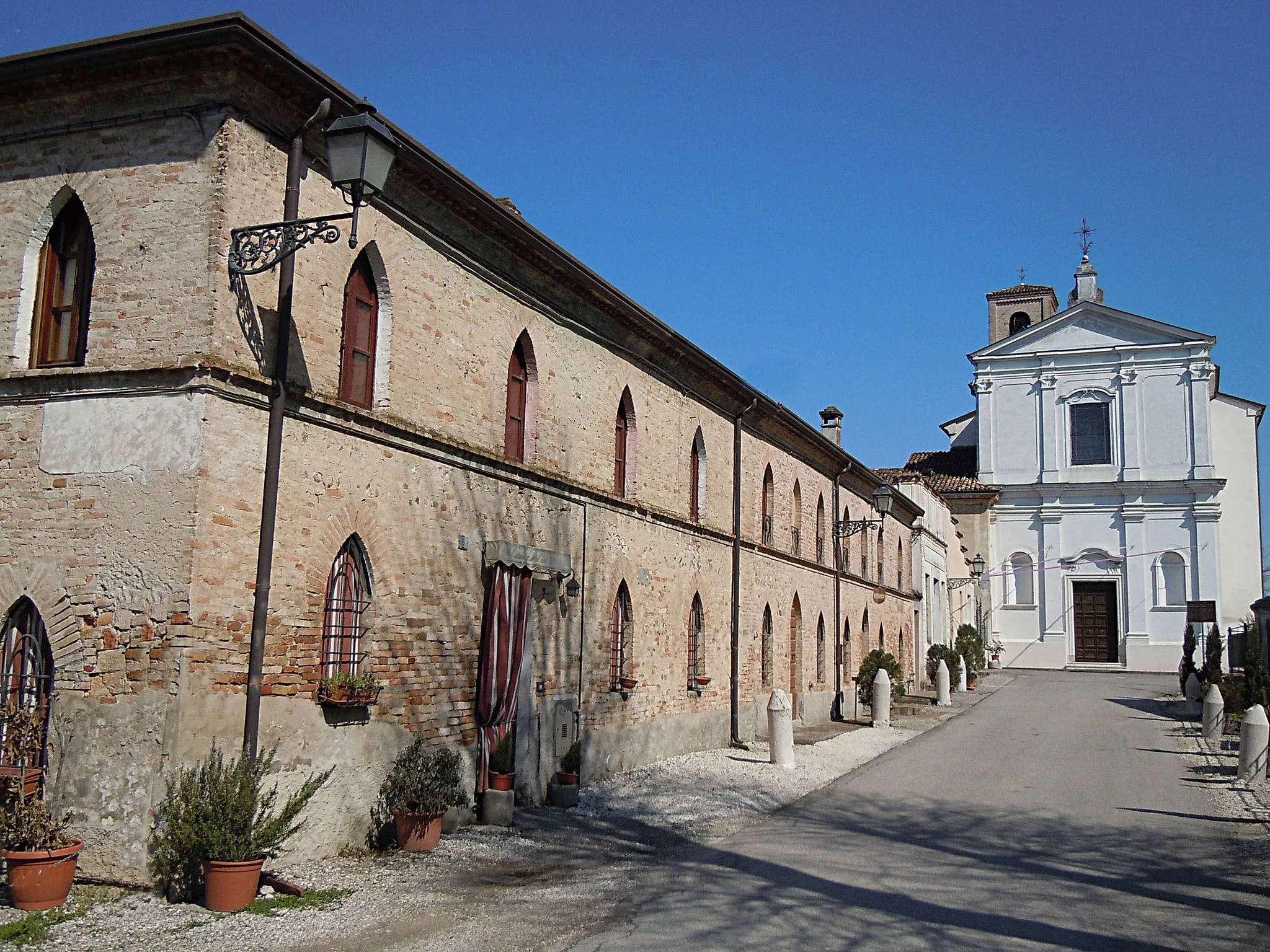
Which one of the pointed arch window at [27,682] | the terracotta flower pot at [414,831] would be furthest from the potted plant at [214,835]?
the terracotta flower pot at [414,831]

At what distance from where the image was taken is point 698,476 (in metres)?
19.4

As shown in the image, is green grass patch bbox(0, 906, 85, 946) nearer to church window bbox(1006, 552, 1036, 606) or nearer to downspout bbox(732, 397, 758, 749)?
downspout bbox(732, 397, 758, 749)

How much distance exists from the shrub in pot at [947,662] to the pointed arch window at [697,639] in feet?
57.4

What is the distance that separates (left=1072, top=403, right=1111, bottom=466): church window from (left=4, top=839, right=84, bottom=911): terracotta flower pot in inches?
1917

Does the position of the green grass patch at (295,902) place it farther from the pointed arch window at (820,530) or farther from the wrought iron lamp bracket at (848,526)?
the wrought iron lamp bracket at (848,526)

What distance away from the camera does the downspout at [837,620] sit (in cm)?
2644

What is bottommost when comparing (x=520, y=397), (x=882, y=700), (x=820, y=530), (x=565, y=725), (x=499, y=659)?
(x=882, y=700)

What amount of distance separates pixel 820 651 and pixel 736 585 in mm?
6683

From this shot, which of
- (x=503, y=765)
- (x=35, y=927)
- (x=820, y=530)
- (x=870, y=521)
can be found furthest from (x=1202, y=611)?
(x=35, y=927)

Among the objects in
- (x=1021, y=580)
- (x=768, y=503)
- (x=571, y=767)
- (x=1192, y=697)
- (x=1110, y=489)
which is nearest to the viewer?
(x=571, y=767)

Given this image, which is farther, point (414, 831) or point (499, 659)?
point (499, 659)

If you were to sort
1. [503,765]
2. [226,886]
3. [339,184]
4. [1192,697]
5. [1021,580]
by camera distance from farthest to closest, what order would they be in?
1. [1021,580]
2. [1192,697]
3. [503,765]
4. [339,184]
5. [226,886]

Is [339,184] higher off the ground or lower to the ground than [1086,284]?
lower

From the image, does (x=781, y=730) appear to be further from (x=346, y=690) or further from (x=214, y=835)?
(x=214, y=835)
